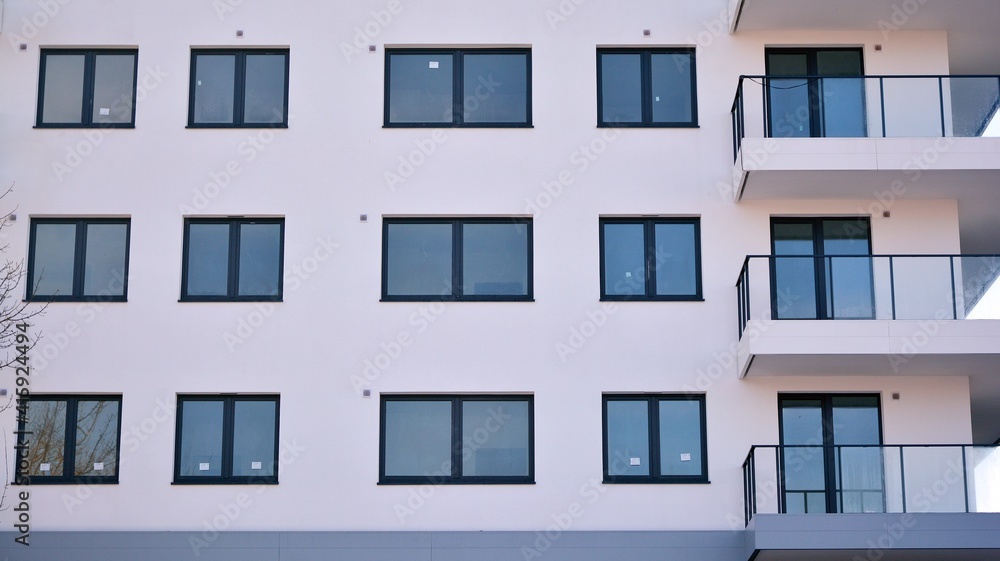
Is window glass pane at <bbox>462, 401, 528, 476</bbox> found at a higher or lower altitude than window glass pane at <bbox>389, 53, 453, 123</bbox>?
lower

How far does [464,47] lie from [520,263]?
3355mm

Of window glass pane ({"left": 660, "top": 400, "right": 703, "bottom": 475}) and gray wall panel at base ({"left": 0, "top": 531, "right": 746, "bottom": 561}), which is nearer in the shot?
gray wall panel at base ({"left": 0, "top": 531, "right": 746, "bottom": 561})

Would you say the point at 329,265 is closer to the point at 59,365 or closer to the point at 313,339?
the point at 313,339

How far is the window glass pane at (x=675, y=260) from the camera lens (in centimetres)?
2098

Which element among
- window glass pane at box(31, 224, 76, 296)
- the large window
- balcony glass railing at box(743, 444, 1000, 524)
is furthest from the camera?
the large window

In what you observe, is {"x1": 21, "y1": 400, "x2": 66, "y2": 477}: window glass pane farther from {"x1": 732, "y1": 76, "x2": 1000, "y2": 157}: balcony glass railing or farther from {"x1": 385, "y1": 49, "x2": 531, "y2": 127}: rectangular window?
{"x1": 732, "y1": 76, "x2": 1000, "y2": 157}: balcony glass railing

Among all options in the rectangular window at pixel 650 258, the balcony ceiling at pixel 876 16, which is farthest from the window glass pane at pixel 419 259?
the balcony ceiling at pixel 876 16

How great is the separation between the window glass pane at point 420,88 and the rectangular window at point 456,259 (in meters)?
1.57

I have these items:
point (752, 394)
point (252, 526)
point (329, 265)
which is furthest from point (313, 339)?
point (752, 394)

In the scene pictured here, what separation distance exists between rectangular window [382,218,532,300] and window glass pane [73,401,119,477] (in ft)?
13.5

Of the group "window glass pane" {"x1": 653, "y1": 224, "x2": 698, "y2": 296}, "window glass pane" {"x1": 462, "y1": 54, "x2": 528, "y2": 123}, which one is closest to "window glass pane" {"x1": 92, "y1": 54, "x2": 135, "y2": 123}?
"window glass pane" {"x1": 462, "y1": 54, "x2": 528, "y2": 123}

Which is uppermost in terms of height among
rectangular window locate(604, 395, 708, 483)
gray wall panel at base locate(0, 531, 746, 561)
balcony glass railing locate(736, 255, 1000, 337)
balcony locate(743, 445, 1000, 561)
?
balcony glass railing locate(736, 255, 1000, 337)

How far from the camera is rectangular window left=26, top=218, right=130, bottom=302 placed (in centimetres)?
2103

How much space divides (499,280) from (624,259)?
1.78 metres
